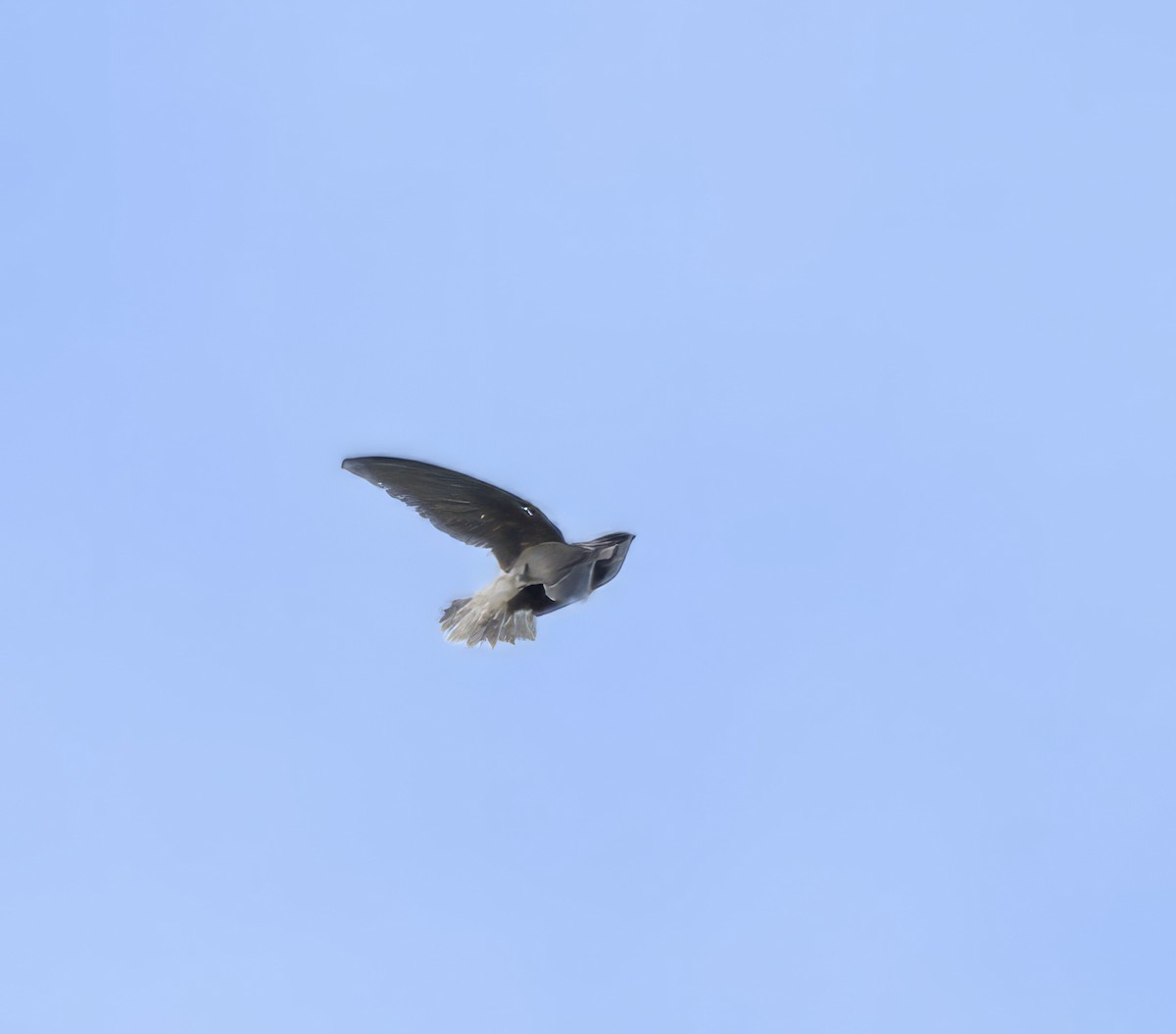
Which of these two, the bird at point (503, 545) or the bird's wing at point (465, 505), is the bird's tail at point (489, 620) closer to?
the bird at point (503, 545)

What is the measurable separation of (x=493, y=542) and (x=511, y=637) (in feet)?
4.38

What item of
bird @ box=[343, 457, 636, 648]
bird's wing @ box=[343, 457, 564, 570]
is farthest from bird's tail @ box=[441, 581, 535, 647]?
bird's wing @ box=[343, 457, 564, 570]

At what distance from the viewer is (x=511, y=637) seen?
58.6ft

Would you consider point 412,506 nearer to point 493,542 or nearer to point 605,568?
point 493,542

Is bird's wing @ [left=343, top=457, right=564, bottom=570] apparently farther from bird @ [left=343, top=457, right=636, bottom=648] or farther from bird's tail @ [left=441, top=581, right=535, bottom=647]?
bird's tail @ [left=441, top=581, right=535, bottom=647]

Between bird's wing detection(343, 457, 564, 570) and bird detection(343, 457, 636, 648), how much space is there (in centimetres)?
1

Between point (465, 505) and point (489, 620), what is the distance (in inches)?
62.2

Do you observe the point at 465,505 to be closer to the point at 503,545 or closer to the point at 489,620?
the point at 503,545

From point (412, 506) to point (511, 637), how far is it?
217 cm

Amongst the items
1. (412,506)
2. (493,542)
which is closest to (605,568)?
(493,542)

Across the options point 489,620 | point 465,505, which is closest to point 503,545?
point 465,505

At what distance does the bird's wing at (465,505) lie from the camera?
653 inches

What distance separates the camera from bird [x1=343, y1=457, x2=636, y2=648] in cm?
1667

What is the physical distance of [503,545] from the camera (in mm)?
17312
